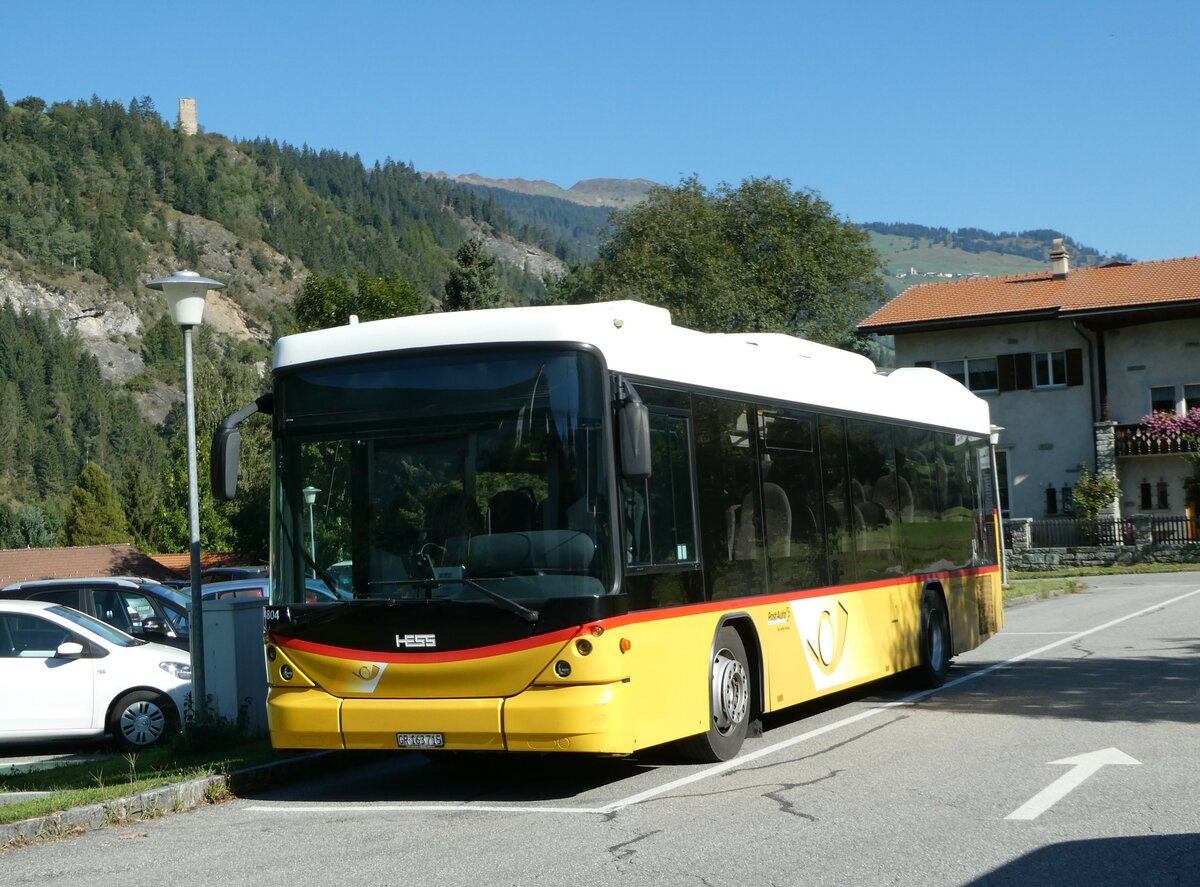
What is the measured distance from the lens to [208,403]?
6725cm

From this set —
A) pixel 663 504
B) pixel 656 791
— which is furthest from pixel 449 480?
pixel 656 791

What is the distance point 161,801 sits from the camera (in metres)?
9.34

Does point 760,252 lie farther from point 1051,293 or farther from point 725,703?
point 725,703

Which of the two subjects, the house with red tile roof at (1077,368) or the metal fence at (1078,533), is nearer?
the metal fence at (1078,533)

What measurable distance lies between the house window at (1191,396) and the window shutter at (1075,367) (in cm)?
340

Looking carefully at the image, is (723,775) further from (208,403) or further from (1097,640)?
(208,403)

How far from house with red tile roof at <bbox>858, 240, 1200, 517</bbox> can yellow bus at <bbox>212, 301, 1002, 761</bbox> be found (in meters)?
43.2

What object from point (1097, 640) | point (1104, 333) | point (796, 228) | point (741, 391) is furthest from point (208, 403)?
point (741, 391)

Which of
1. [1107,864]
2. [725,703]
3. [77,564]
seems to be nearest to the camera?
[1107,864]

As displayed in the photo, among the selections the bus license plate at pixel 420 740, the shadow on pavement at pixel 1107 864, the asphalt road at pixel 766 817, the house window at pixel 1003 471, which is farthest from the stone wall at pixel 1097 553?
the shadow on pavement at pixel 1107 864

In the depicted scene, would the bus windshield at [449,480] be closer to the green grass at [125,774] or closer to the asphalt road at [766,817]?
the asphalt road at [766,817]

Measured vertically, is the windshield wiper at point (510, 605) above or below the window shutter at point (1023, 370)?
below

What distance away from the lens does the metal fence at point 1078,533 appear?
49000mm

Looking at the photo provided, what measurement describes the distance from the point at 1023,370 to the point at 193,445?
44.9m
